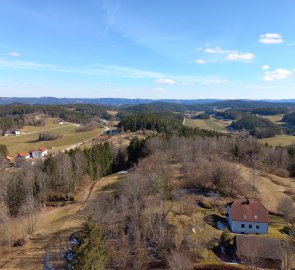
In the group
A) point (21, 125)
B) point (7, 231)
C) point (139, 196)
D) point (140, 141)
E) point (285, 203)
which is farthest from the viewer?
point (21, 125)

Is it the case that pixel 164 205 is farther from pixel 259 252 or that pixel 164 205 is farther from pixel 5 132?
pixel 5 132

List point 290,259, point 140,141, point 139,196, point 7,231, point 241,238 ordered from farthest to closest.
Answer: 1. point 140,141
2. point 139,196
3. point 7,231
4. point 241,238
5. point 290,259

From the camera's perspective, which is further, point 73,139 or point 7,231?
point 73,139

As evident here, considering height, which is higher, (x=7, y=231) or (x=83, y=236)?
(x=83, y=236)

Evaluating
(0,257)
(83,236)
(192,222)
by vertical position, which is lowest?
(0,257)

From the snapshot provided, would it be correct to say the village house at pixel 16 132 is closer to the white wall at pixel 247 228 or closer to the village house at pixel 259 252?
the white wall at pixel 247 228

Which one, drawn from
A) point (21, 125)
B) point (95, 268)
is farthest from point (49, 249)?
point (21, 125)

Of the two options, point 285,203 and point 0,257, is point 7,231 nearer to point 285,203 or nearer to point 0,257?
point 0,257

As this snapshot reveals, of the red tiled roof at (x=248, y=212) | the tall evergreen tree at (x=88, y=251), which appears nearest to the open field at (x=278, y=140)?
the red tiled roof at (x=248, y=212)
